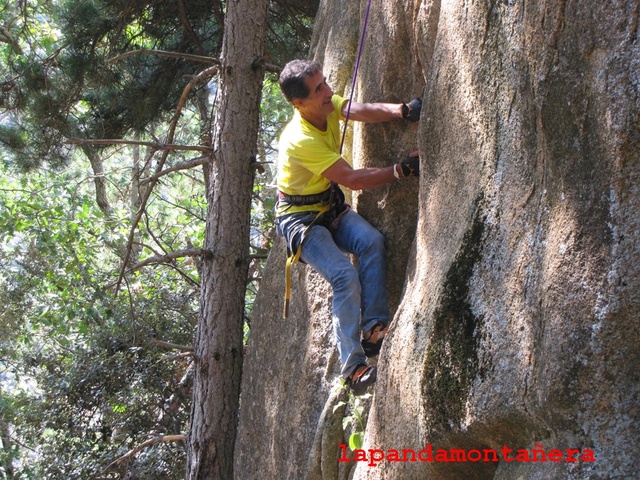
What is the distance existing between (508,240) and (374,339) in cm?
141

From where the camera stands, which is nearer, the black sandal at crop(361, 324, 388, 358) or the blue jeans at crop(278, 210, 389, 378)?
the blue jeans at crop(278, 210, 389, 378)

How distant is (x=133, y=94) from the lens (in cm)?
891

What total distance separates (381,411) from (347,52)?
292 centimetres

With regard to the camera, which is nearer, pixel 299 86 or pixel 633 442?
pixel 633 442

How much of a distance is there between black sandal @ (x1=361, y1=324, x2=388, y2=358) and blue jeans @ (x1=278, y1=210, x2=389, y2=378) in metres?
0.03

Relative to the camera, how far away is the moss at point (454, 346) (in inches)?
139

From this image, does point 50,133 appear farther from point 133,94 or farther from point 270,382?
point 270,382

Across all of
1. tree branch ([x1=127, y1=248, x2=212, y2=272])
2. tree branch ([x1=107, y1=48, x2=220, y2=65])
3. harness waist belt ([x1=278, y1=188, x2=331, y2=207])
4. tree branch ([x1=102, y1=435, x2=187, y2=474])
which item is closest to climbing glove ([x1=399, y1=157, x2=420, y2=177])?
harness waist belt ([x1=278, y1=188, x2=331, y2=207])

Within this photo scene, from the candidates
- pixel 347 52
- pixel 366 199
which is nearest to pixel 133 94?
pixel 347 52

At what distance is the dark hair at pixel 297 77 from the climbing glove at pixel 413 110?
0.59m

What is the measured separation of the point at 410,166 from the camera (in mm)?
4656

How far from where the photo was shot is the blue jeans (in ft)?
14.8

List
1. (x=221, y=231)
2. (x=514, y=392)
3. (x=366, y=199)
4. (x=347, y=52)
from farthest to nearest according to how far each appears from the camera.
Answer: (x=221, y=231) < (x=347, y=52) < (x=366, y=199) < (x=514, y=392)

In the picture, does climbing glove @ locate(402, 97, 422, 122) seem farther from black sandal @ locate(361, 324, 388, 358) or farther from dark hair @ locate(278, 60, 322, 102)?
black sandal @ locate(361, 324, 388, 358)
